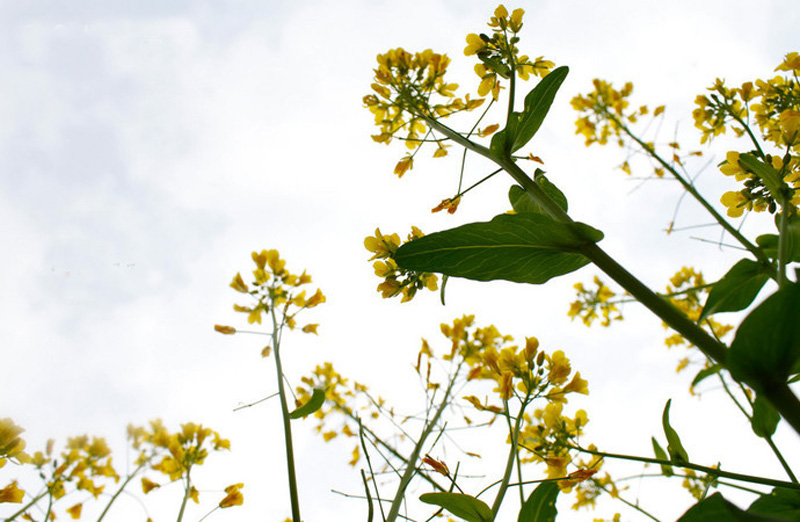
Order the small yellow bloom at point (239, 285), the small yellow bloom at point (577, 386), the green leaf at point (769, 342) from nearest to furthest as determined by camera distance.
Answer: the green leaf at point (769, 342) < the small yellow bloom at point (577, 386) < the small yellow bloom at point (239, 285)

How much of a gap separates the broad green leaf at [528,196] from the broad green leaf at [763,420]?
65 cm

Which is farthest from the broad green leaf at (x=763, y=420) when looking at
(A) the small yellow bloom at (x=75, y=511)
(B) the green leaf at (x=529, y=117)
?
(A) the small yellow bloom at (x=75, y=511)

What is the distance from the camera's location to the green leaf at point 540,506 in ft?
3.45

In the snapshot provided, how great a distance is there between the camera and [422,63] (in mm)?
1852

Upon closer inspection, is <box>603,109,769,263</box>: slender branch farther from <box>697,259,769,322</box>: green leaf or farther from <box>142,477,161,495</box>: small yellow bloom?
<box>142,477,161,495</box>: small yellow bloom

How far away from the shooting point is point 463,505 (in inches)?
44.0

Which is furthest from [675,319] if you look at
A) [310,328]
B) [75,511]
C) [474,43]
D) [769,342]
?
[75,511]

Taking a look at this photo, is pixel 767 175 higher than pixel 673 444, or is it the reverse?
pixel 767 175

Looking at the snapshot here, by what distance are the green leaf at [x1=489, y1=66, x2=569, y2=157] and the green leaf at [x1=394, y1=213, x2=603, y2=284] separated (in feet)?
0.94

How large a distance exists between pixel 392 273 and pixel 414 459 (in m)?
0.82

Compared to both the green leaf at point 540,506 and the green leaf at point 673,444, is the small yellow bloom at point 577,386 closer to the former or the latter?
the green leaf at point 673,444

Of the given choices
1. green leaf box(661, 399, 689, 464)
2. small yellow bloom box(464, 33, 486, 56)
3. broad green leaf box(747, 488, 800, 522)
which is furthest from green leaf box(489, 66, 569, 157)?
broad green leaf box(747, 488, 800, 522)

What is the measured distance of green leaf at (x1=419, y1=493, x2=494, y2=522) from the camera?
3.62 ft

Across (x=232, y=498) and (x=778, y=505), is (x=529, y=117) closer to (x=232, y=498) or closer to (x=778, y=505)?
(x=778, y=505)
